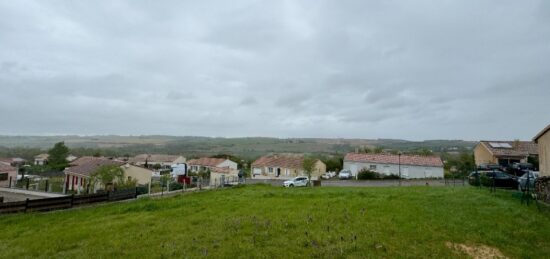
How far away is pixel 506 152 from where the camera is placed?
4503cm

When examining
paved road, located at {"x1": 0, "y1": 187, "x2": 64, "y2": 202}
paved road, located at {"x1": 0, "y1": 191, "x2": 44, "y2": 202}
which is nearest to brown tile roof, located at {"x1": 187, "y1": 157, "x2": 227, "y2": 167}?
paved road, located at {"x1": 0, "y1": 187, "x2": 64, "y2": 202}

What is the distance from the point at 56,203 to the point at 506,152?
5083 cm

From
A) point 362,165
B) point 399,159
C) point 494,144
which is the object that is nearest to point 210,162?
point 362,165

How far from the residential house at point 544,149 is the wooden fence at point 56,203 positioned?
28.7 m

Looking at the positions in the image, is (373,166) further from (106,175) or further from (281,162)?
(106,175)

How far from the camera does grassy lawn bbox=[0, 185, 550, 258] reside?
31.1 feet

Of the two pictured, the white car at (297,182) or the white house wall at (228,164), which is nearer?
the white car at (297,182)

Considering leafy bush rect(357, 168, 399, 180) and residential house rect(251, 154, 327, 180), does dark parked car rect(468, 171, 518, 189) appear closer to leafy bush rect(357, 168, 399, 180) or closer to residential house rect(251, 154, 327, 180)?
leafy bush rect(357, 168, 399, 180)

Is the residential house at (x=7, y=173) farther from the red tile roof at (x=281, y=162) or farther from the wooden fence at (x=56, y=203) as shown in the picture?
the red tile roof at (x=281, y=162)

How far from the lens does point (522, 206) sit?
48.3 ft

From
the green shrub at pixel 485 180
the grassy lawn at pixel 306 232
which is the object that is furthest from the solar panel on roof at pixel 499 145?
the grassy lawn at pixel 306 232

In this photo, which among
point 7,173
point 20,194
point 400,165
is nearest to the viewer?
point 20,194

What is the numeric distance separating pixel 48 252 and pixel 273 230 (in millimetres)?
6868

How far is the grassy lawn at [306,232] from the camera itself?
9.48 m
